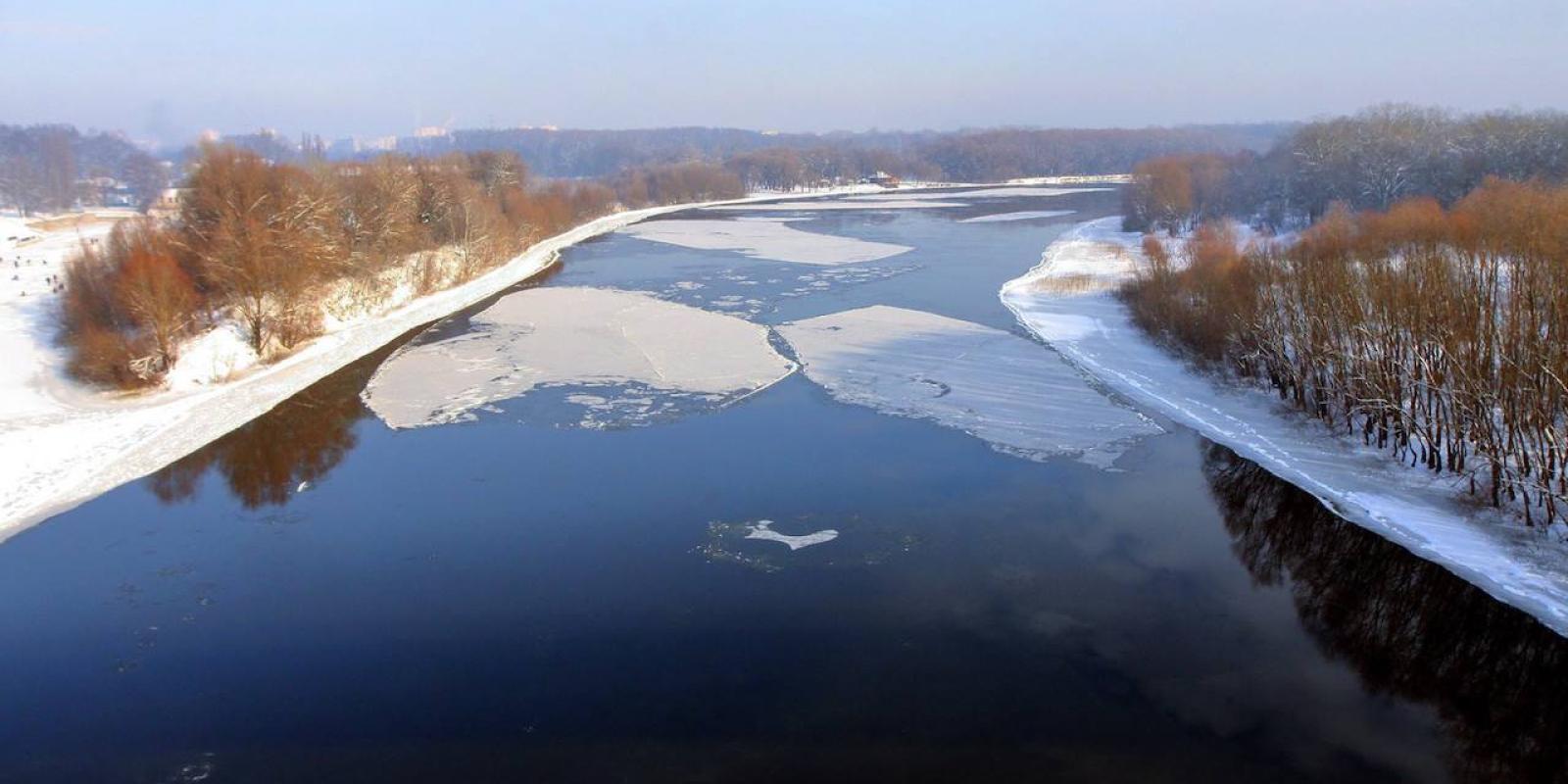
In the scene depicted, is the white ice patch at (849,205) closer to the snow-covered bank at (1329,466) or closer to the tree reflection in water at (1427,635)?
the snow-covered bank at (1329,466)

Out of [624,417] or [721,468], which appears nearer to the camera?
[721,468]

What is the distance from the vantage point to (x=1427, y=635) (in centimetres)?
837

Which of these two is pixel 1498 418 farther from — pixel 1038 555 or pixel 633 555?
pixel 633 555

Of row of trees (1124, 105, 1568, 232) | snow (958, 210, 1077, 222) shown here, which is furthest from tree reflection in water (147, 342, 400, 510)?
snow (958, 210, 1077, 222)

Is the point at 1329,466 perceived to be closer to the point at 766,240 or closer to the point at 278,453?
the point at 278,453

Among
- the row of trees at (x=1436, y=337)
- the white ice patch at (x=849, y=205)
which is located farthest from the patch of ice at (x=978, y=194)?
the row of trees at (x=1436, y=337)

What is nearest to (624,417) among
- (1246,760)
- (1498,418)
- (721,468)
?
(721,468)

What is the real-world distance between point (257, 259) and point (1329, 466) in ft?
62.7

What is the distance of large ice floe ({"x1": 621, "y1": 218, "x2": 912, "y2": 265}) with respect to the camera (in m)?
34.0

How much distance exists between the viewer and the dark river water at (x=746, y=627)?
6.70 meters

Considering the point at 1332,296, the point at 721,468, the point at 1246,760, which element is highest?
the point at 1332,296

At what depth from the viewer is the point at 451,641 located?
807 centimetres

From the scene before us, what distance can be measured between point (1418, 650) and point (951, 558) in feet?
13.2

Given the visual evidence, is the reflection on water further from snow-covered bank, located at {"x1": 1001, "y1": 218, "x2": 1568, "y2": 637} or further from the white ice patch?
the white ice patch
